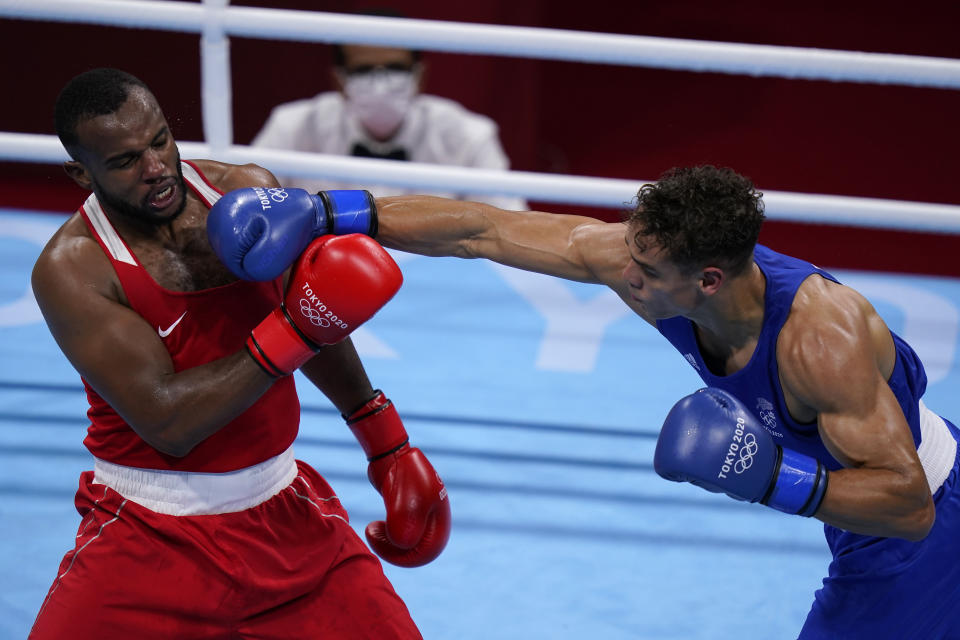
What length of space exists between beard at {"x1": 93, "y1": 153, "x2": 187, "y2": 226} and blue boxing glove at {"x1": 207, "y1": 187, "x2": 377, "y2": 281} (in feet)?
0.21

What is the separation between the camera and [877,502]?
1.80 m

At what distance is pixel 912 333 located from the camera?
4.14 metres

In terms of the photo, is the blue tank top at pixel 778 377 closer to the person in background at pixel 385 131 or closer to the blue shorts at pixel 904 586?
the blue shorts at pixel 904 586

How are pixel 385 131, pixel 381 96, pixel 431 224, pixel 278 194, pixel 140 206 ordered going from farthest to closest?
1. pixel 385 131
2. pixel 381 96
3. pixel 431 224
4. pixel 278 194
5. pixel 140 206

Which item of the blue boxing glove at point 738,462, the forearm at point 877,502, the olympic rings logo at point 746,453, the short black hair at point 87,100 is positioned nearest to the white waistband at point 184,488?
the short black hair at point 87,100

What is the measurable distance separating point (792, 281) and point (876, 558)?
0.53m

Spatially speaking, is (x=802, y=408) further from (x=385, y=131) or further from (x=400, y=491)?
(x=385, y=131)

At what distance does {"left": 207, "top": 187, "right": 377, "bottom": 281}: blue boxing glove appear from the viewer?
1.92 meters

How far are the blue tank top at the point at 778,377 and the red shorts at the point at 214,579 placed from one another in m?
0.74

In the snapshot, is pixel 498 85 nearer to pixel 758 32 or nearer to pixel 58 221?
pixel 758 32

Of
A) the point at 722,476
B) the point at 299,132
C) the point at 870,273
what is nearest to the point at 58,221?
the point at 299,132

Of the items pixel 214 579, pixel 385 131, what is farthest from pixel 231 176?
pixel 385 131

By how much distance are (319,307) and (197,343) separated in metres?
0.25

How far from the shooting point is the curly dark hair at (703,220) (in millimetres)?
1883
